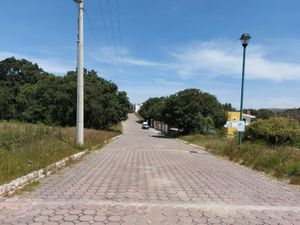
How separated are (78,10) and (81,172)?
10.8 meters

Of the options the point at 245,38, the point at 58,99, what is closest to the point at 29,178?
the point at 245,38

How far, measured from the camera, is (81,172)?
35.1 feet

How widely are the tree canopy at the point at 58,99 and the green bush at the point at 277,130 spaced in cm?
3251

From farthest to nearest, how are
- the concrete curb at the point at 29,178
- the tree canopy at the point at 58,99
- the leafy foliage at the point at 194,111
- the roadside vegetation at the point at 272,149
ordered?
the leafy foliage at the point at 194,111
the tree canopy at the point at 58,99
the roadside vegetation at the point at 272,149
the concrete curb at the point at 29,178

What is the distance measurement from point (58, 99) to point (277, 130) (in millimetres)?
34945

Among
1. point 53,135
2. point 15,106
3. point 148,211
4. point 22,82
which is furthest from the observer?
point 22,82

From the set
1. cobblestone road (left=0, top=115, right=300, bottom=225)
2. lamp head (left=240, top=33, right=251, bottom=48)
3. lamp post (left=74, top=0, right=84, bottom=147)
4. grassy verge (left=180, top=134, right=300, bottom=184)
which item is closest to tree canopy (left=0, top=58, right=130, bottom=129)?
lamp post (left=74, top=0, right=84, bottom=147)

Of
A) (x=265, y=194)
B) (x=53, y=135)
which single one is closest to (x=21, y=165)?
A: (x=265, y=194)

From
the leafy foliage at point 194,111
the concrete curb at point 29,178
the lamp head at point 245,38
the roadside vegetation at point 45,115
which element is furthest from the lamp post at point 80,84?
the leafy foliage at point 194,111

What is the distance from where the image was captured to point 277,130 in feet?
63.6

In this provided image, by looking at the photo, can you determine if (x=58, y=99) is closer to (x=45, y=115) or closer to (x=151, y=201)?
(x=45, y=115)

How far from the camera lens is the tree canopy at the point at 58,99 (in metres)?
49.2

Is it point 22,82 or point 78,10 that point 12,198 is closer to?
point 78,10

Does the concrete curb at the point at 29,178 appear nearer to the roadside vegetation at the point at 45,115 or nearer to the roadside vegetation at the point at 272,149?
the roadside vegetation at the point at 45,115
